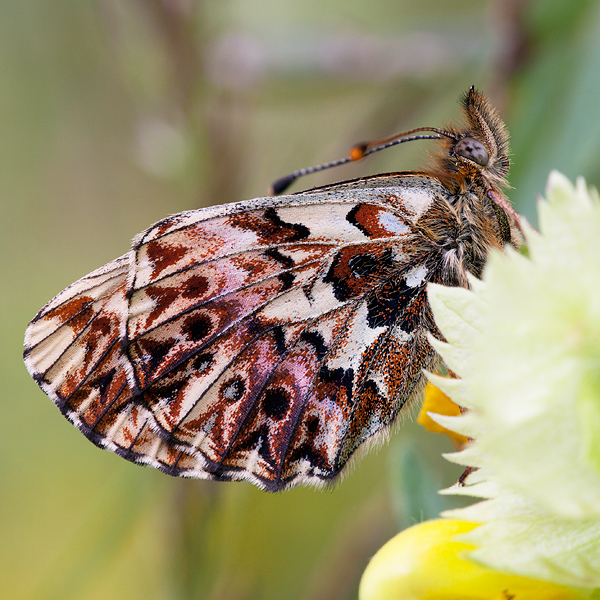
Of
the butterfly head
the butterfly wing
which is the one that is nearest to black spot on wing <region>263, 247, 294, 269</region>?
the butterfly wing

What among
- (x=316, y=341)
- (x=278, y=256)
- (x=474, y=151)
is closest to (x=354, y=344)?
(x=316, y=341)

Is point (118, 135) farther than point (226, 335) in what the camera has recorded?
Yes

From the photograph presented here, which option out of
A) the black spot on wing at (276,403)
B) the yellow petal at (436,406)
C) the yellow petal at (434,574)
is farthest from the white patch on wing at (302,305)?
the yellow petal at (434,574)

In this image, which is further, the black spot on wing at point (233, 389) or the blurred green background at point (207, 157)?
the blurred green background at point (207, 157)

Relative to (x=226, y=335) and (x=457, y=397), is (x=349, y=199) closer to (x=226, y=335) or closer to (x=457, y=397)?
(x=226, y=335)

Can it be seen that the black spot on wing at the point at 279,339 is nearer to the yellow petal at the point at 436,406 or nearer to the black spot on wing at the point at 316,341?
the black spot on wing at the point at 316,341

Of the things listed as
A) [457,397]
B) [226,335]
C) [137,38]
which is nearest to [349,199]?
[226,335]

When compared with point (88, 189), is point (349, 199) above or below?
below

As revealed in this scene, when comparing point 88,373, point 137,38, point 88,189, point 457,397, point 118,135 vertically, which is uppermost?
point 118,135
